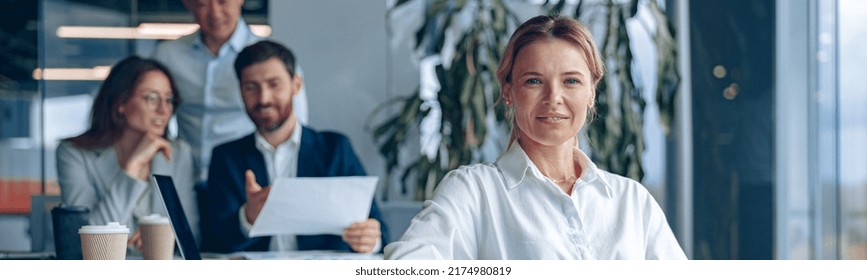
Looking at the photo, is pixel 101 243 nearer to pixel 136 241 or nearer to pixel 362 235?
pixel 136 241

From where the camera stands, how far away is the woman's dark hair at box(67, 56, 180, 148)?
496 centimetres

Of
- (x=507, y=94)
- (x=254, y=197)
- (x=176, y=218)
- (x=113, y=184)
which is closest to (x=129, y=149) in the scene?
(x=113, y=184)

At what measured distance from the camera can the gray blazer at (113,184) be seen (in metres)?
4.41

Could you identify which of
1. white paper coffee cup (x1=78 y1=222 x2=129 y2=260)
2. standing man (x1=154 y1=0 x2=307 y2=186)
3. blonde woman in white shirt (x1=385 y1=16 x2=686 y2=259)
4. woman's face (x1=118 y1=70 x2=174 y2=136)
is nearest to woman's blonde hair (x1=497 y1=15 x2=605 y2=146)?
blonde woman in white shirt (x1=385 y1=16 x2=686 y2=259)

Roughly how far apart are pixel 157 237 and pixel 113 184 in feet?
5.28

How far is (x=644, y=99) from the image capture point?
546cm

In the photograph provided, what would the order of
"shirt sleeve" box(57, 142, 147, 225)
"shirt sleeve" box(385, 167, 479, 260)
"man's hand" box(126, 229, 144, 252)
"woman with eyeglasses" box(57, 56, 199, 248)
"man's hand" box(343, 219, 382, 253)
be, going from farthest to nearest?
"woman with eyeglasses" box(57, 56, 199, 248) < "shirt sleeve" box(57, 142, 147, 225) < "man's hand" box(343, 219, 382, 253) < "man's hand" box(126, 229, 144, 252) < "shirt sleeve" box(385, 167, 479, 260)

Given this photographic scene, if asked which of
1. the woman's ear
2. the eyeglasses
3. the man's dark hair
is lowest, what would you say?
the woman's ear

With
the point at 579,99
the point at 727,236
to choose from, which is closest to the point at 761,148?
the point at 727,236

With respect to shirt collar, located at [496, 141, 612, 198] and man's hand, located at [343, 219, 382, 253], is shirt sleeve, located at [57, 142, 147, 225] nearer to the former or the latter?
man's hand, located at [343, 219, 382, 253]

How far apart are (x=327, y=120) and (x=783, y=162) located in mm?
2475

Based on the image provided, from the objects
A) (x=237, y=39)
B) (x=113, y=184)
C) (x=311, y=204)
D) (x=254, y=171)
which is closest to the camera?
(x=311, y=204)

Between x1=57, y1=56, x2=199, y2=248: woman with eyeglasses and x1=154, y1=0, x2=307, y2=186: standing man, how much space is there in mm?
197
